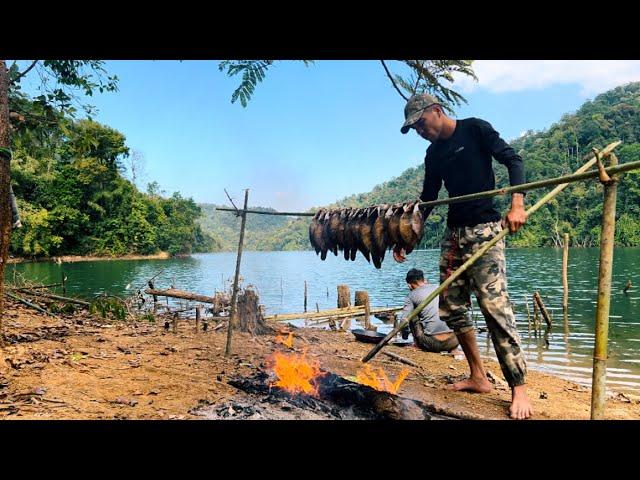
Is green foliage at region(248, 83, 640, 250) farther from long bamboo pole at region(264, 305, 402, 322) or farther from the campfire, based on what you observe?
the campfire

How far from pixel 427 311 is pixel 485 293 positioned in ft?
11.0

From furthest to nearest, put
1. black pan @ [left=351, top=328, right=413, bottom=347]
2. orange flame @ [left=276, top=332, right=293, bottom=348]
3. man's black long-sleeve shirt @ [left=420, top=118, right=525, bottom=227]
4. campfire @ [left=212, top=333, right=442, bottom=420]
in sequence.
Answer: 1. black pan @ [left=351, top=328, right=413, bottom=347]
2. orange flame @ [left=276, top=332, right=293, bottom=348]
3. man's black long-sleeve shirt @ [left=420, top=118, right=525, bottom=227]
4. campfire @ [left=212, top=333, right=442, bottom=420]

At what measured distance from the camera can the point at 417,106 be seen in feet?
11.8

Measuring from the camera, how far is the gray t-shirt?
649 centimetres

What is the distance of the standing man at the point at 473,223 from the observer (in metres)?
3.30

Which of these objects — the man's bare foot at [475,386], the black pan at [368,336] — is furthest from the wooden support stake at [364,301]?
the man's bare foot at [475,386]

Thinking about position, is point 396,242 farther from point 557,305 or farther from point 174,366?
point 557,305

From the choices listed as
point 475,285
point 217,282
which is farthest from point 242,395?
point 217,282

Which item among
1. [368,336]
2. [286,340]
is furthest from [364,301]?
[286,340]

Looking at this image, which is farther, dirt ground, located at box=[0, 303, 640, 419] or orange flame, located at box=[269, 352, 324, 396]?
orange flame, located at box=[269, 352, 324, 396]

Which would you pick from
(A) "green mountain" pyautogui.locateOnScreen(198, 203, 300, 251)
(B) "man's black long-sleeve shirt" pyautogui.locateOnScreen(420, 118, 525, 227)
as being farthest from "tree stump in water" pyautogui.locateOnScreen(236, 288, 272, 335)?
(A) "green mountain" pyautogui.locateOnScreen(198, 203, 300, 251)

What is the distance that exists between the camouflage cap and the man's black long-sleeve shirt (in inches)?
13.7

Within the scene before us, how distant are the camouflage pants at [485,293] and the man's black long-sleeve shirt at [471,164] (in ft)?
0.36

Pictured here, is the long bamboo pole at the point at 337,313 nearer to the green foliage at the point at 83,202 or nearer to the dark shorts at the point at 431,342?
the dark shorts at the point at 431,342
